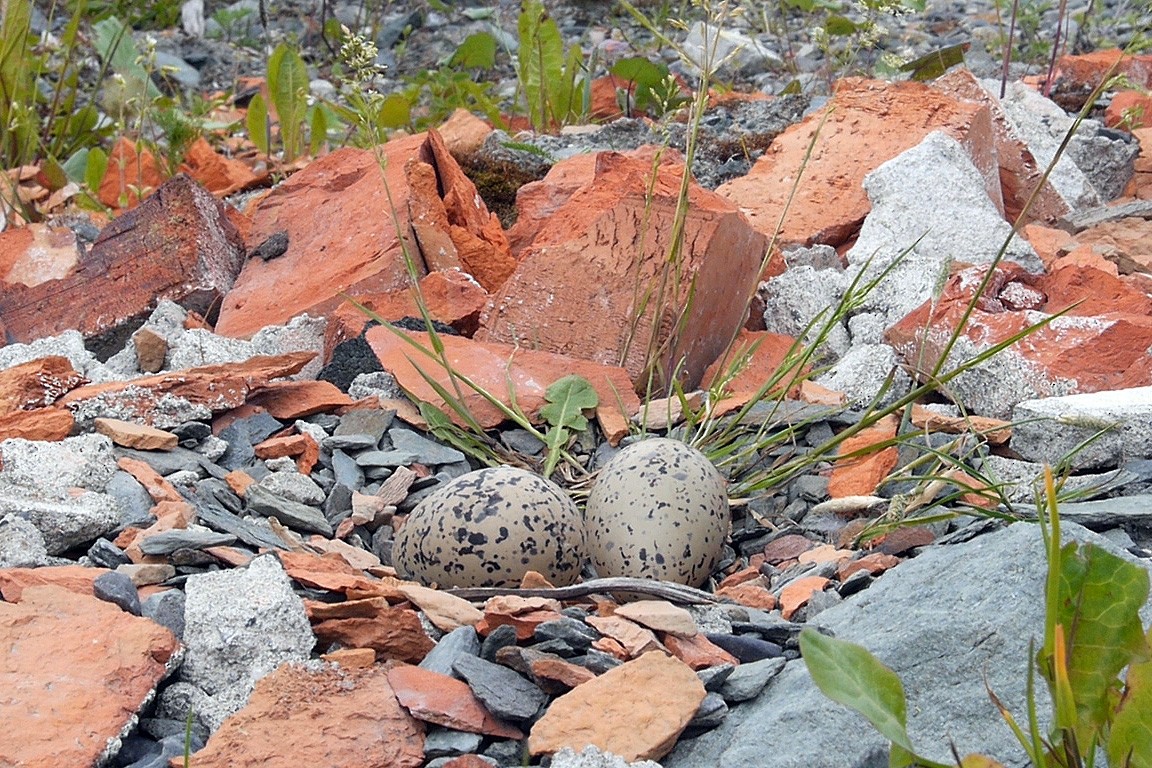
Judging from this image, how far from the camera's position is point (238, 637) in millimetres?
1985

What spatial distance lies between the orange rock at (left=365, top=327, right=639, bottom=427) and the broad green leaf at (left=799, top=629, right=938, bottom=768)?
1.59 m

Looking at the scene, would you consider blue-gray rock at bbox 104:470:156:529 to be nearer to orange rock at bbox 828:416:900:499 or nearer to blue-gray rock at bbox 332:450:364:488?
blue-gray rock at bbox 332:450:364:488

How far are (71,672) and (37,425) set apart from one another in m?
1.08

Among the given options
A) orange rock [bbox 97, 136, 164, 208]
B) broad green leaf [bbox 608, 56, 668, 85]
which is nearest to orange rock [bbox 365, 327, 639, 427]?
orange rock [bbox 97, 136, 164, 208]

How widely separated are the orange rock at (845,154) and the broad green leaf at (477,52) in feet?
9.19

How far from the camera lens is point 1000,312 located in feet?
11.1

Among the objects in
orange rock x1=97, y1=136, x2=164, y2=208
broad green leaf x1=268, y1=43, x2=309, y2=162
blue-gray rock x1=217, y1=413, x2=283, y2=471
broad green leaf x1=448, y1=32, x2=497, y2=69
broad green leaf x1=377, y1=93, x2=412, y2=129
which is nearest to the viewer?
blue-gray rock x1=217, y1=413, x2=283, y2=471

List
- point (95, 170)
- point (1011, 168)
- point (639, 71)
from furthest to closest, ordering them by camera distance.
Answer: point (639, 71) → point (95, 170) → point (1011, 168)

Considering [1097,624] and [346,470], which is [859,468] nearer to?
[346,470]

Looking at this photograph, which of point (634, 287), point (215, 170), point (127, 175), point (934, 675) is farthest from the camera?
point (215, 170)

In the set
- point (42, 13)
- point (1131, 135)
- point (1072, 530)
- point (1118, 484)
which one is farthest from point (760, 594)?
point (42, 13)

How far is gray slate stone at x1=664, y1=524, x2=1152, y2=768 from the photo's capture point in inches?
67.4

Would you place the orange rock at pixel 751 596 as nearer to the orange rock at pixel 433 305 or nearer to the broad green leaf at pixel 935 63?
the orange rock at pixel 433 305

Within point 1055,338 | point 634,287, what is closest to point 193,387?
point 634,287
